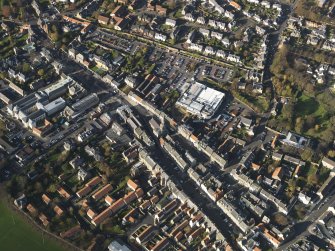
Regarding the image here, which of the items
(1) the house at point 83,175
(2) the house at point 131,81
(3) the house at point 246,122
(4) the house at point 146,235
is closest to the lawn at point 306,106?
(3) the house at point 246,122

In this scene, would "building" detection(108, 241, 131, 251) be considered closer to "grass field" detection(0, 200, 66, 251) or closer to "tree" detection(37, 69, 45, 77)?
"grass field" detection(0, 200, 66, 251)

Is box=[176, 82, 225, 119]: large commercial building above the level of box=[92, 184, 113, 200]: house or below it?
above

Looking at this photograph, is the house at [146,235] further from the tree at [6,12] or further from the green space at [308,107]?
the tree at [6,12]

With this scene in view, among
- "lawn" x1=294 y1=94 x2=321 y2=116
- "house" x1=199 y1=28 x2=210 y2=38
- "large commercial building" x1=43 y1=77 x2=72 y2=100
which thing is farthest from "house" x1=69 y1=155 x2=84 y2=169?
"house" x1=199 y1=28 x2=210 y2=38

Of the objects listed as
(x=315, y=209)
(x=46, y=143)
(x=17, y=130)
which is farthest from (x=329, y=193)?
(x=17, y=130)

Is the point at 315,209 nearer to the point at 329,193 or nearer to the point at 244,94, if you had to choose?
the point at 329,193
